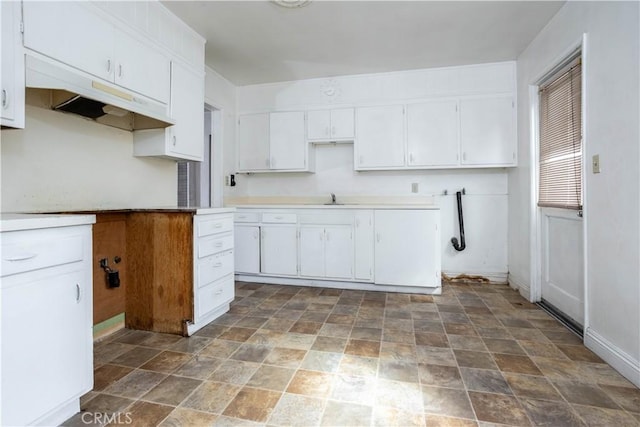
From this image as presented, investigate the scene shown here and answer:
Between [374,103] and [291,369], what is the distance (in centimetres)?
299

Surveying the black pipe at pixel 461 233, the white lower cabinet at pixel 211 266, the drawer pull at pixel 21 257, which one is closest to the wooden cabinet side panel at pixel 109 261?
the white lower cabinet at pixel 211 266

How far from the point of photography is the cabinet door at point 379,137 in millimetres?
3590

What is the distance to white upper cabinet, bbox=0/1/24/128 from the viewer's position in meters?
1.44

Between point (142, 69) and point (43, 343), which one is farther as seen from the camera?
point (142, 69)

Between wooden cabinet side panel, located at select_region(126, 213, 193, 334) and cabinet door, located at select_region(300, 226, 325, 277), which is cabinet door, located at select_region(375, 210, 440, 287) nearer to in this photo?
cabinet door, located at select_region(300, 226, 325, 277)

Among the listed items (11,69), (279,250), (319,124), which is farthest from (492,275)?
(11,69)

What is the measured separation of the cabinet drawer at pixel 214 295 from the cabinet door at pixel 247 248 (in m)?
0.91

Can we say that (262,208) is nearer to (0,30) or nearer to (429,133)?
(429,133)

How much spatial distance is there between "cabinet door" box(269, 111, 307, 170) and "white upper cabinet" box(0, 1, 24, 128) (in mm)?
2545

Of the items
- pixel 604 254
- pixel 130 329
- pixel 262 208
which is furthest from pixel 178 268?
pixel 604 254

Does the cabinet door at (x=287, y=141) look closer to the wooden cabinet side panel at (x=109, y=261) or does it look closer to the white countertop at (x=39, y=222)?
the wooden cabinet side panel at (x=109, y=261)

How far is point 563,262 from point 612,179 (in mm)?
1017

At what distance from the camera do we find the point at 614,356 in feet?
5.74

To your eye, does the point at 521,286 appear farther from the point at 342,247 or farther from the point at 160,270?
the point at 160,270
